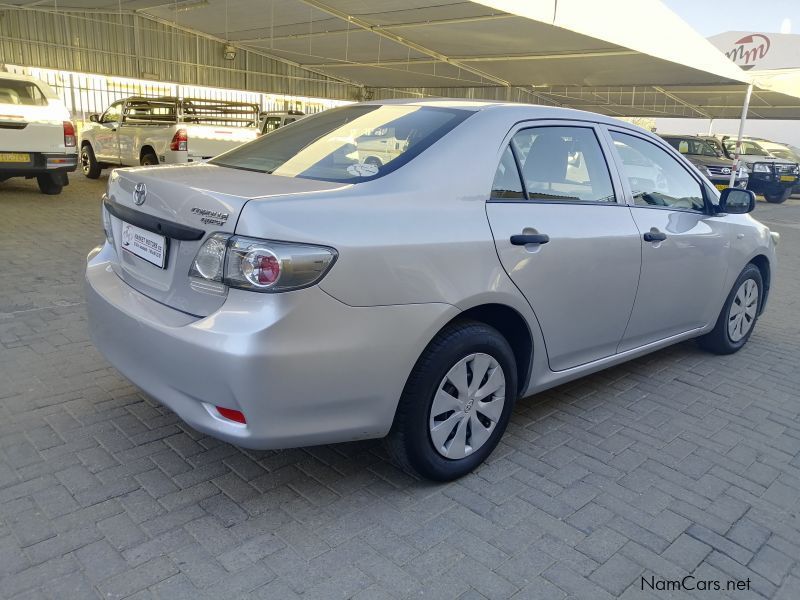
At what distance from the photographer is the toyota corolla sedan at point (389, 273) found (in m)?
2.21

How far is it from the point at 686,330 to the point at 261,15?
1551 cm

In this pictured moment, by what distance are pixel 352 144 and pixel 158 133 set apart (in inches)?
412

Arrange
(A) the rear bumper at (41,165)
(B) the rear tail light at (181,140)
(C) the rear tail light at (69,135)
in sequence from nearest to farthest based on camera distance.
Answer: (A) the rear bumper at (41,165) → (C) the rear tail light at (69,135) → (B) the rear tail light at (181,140)

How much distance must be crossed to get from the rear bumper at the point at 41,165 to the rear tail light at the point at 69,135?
0.49 ft

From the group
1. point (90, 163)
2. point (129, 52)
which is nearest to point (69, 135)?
point (90, 163)

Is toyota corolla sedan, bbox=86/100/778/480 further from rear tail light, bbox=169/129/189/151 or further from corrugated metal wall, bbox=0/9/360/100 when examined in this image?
corrugated metal wall, bbox=0/9/360/100

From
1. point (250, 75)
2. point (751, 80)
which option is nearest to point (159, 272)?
point (751, 80)

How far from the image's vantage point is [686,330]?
4168mm

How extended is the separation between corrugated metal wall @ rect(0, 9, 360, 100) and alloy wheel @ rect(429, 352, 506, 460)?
21492 mm

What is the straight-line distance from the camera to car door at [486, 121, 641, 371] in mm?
2848

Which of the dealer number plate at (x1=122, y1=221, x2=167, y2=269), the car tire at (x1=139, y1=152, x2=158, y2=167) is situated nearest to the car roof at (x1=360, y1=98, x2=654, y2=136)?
the dealer number plate at (x1=122, y1=221, x2=167, y2=269)

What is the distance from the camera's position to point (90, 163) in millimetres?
14531

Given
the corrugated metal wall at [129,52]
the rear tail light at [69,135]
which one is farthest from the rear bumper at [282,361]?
the corrugated metal wall at [129,52]

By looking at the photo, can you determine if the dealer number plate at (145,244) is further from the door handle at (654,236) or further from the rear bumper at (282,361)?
the door handle at (654,236)
